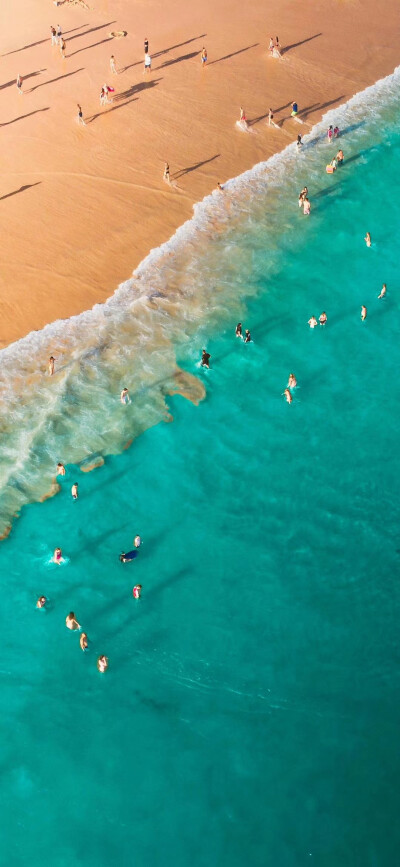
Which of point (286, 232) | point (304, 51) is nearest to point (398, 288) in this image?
point (286, 232)

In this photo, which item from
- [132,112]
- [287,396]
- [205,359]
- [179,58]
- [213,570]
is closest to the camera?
[213,570]

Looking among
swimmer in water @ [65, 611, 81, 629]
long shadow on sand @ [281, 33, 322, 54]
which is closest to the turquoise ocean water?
swimmer in water @ [65, 611, 81, 629]

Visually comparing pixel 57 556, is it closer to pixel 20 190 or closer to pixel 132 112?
pixel 20 190

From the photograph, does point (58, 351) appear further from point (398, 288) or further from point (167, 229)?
point (398, 288)

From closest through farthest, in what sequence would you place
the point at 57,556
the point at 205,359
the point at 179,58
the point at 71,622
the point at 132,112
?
the point at 71,622 < the point at 57,556 < the point at 205,359 < the point at 132,112 < the point at 179,58

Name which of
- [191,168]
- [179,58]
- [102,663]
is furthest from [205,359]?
[179,58]

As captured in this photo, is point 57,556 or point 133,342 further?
point 133,342

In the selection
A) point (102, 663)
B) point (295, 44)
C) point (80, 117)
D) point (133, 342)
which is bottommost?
point (102, 663)
